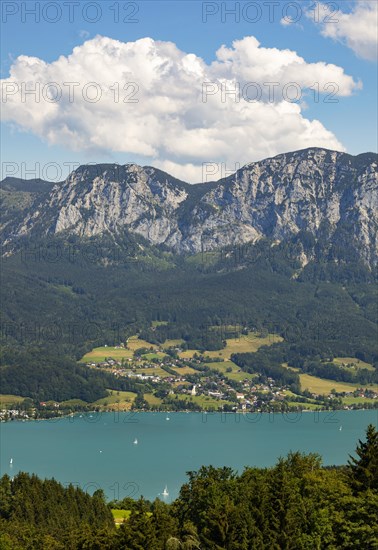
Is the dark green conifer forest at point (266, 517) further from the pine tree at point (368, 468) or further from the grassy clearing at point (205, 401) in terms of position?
the grassy clearing at point (205, 401)

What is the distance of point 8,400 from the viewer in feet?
590

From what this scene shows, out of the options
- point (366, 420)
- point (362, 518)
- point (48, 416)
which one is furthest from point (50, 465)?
point (362, 518)

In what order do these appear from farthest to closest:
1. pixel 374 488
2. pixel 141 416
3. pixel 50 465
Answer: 1. pixel 141 416
2. pixel 50 465
3. pixel 374 488

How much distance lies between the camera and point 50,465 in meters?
113

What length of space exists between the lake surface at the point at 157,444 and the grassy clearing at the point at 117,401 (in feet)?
13.4

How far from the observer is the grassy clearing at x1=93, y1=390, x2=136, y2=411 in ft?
586

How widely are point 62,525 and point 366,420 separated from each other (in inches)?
4503

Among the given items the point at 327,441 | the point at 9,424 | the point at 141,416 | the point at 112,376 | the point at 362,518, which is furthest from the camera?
the point at 112,376

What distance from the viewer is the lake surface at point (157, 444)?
107 m

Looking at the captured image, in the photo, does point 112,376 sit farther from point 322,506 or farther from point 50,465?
point 322,506

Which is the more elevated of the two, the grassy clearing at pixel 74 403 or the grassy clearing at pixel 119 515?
the grassy clearing at pixel 74 403

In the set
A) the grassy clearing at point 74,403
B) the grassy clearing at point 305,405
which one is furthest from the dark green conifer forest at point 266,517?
the grassy clearing at point 305,405

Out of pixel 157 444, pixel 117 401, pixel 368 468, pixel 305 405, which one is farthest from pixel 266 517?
pixel 305 405

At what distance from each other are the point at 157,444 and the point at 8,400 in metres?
57.0
